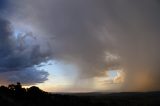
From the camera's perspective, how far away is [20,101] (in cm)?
14100

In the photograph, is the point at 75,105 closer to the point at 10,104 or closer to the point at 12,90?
the point at 12,90

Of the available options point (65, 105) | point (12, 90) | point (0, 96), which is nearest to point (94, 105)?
point (65, 105)

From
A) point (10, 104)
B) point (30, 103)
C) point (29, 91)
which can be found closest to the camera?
point (10, 104)

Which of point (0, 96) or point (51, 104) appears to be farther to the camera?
point (51, 104)

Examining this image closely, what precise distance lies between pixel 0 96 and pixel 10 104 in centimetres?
884

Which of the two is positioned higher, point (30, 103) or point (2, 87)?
point (2, 87)

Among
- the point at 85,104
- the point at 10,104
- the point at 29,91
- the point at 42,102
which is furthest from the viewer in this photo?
Result: the point at 85,104

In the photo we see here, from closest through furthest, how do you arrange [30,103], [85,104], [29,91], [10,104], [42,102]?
1. [10,104]
2. [30,103]
3. [42,102]
4. [29,91]
5. [85,104]

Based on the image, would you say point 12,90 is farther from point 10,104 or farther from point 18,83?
point 10,104

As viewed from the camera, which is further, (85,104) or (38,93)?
(85,104)

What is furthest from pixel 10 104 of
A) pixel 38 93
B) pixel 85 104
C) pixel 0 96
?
pixel 85 104

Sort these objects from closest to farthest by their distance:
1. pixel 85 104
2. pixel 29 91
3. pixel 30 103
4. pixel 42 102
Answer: pixel 30 103
pixel 42 102
pixel 29 91
pixel 85 104

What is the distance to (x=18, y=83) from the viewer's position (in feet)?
533

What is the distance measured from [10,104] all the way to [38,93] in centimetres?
4160
